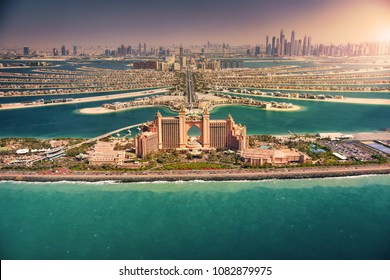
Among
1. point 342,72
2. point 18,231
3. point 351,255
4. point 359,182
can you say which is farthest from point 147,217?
point 342,72

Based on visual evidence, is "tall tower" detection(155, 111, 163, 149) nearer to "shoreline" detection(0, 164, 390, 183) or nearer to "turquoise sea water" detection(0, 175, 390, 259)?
"shoreline" detection(0, 164, 390, 183)

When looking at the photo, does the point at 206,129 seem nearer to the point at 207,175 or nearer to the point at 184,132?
the point at 184,132

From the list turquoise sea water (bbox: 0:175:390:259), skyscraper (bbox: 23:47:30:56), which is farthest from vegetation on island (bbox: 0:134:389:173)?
skyscraper (bbox: 23:47:30:56)

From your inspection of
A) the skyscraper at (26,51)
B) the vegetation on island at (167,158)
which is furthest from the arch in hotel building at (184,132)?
the skyscraper at (26,51)

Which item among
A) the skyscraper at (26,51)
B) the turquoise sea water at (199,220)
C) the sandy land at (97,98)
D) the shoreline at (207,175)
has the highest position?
the skyscraper at (26,51)

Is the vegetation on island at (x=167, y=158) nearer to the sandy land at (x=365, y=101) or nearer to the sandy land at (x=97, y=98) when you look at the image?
the sandy land at (x=97, y=98)

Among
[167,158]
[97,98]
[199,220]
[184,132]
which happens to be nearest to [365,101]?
[184,132]
